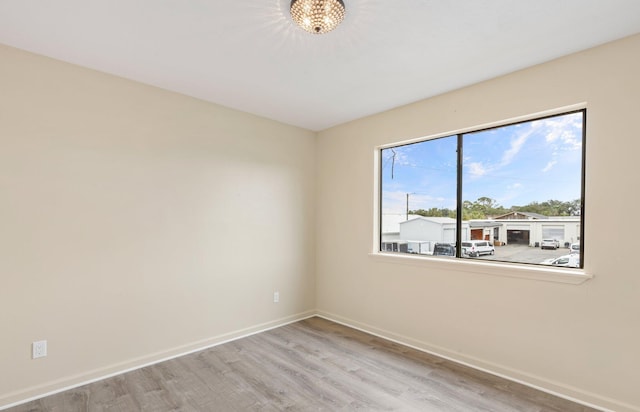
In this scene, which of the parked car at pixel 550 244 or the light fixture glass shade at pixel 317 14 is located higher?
the light fixture glass shade at pixel 317 14

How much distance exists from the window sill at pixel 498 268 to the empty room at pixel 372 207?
0.05 feet

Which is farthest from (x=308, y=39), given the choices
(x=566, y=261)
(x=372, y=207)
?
(x=566, y=261)

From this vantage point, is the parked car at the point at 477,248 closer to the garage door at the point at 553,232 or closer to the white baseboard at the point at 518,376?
the garage door at the point at 553,232

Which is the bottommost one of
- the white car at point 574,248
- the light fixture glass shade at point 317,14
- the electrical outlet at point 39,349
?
the electrical outlet at point 39,349

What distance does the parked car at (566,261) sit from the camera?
2406 mm

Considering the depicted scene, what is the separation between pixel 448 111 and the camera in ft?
10.0

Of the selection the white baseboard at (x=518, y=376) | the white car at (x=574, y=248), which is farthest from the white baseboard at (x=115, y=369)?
the white car at (x=574, y=248)

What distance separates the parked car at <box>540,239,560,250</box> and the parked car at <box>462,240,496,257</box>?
1.25 feet

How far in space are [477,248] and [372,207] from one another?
1213mm

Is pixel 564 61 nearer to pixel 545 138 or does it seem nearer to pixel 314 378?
Answer: pixel 545 138

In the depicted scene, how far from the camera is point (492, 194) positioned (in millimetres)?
2906

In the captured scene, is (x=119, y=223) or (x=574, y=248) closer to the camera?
(x=574, y=248)

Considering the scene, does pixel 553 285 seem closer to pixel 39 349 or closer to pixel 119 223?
pixel 119 223

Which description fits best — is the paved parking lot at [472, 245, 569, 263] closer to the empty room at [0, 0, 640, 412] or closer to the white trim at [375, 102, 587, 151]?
the empty room at [0, 0, 640, 412]
